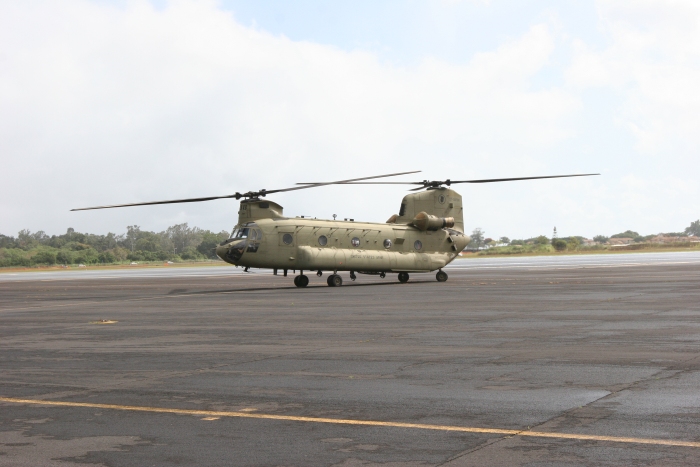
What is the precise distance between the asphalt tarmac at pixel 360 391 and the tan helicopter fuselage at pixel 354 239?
1764cm

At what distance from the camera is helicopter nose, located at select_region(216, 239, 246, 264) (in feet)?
125

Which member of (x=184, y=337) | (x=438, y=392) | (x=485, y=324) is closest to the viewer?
(x=438, y=392)

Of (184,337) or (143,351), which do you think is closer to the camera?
(143,351)

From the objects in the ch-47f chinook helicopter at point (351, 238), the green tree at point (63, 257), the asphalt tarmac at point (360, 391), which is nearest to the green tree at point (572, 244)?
the green tree at point (63, 257)

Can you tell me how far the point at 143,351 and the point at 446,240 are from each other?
32.4m

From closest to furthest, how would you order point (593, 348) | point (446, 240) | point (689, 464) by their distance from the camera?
point (689, 464)
point (593, 348)
point (446, 240)

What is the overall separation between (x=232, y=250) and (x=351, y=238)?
23.1 feet

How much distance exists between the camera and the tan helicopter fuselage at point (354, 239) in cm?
3894

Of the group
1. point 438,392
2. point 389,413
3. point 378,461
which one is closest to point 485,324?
point 438,392

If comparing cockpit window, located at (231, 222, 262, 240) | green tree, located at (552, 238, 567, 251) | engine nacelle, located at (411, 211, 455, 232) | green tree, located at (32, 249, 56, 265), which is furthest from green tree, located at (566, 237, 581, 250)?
cockpit window, located at (231, 222, 262, 240)

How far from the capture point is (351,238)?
42094 millimetres

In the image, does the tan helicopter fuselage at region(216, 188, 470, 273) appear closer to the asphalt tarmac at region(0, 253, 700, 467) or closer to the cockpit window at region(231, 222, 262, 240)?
the cockpit window at region(231, 222, 262, 240)

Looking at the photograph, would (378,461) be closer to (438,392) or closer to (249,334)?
(438,392)

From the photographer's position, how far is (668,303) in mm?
23578
